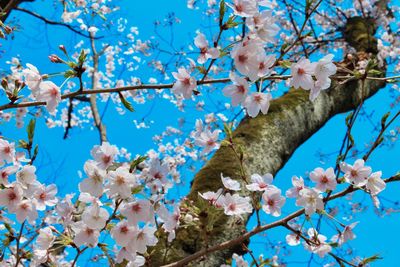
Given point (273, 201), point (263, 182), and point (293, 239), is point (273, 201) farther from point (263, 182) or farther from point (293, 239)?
point (293, 239)

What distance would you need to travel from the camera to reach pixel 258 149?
99.5 inches

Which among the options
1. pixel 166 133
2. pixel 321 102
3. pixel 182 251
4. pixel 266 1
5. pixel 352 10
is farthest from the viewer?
pixel 166 133

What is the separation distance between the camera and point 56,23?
3.69 meters

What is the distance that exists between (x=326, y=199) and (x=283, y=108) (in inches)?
61.1

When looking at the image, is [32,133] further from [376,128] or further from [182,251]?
[376,128]

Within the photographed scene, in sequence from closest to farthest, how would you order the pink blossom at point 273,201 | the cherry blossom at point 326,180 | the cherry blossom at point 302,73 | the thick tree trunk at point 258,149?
the cherry blossom at point 302,73 < the cherry blossom at point 326,180 < the pink blossom at point 273,201 < the thick tree trunk at point 258,149

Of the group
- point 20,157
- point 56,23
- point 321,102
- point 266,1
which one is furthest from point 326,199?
point 56,23

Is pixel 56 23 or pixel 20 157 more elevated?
pixel 56 23

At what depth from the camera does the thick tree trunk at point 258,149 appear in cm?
200

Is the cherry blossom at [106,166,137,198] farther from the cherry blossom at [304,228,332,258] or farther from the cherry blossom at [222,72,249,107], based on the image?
the cherry blossom at [304,228,332,258]

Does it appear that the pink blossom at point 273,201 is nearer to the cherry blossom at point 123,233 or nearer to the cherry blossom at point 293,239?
the cherry blossom at point 293,239

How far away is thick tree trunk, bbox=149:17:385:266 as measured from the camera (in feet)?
6.56

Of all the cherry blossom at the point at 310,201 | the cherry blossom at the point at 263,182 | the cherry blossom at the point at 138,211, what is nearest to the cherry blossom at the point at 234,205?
the cherry blossom at the point at 263,182

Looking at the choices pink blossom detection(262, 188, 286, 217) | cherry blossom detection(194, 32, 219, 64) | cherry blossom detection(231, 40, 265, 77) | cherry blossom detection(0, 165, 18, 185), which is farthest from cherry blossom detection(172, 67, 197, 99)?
cherry blossom detection(0, 165, 18, 185)
